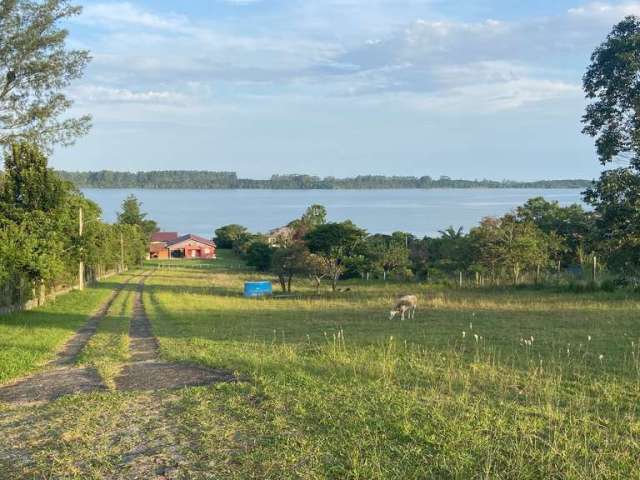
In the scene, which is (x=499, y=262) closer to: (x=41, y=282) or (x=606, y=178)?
(x=606, y=178)

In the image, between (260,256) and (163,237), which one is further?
(163,237)

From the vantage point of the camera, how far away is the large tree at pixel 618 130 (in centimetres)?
2084

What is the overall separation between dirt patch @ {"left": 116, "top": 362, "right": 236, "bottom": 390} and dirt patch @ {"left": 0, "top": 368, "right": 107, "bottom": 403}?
45 centimetres

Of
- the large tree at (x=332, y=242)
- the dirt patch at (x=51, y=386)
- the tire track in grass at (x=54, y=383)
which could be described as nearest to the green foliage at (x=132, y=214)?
the large tree at (x=332, y=242)

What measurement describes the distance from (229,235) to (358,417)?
98149mm

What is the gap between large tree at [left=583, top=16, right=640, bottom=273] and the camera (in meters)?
20.8

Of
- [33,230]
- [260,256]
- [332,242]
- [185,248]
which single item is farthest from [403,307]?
[185,248]

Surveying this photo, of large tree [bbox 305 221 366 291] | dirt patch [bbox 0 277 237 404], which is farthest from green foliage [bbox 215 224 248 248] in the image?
dirt patch [bbox 0 277 237 404]

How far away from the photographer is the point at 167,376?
9672 millimetres

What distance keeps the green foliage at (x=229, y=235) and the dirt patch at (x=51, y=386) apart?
3479 inches

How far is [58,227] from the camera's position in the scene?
2639 cm

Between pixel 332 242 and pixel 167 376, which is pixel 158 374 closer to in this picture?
pixel 167 376

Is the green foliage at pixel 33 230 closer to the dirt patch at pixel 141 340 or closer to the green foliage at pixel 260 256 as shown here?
the dirt patch at pixel 141 340

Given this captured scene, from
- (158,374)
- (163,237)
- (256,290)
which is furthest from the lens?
(163,237)
